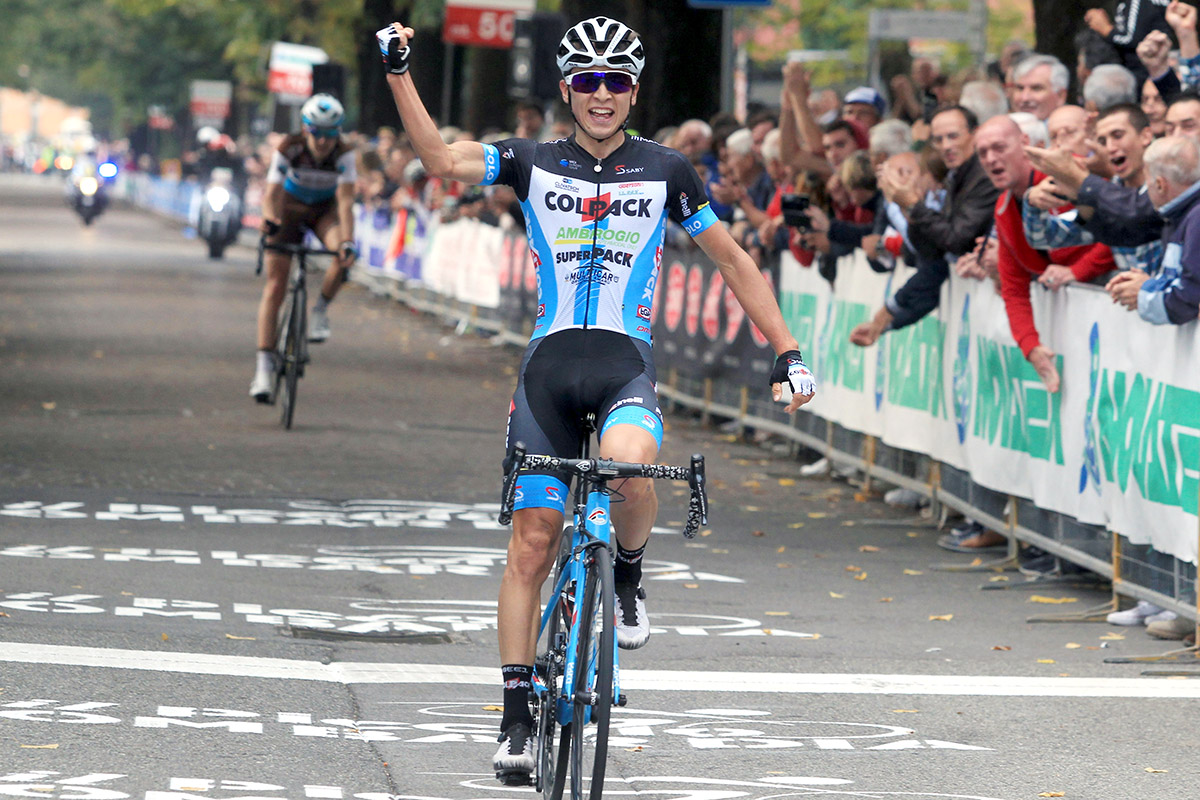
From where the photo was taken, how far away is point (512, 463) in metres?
5.89

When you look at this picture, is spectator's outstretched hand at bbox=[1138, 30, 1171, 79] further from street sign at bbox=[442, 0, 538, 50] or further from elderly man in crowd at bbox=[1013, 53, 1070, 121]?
street sign at bbox=[442, 0, 538, 50]

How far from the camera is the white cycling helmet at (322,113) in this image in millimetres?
14836

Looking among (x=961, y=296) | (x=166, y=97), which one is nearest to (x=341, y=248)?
(x=961, y=296)

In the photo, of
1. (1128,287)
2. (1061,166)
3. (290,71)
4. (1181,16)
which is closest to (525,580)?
(1128,287)

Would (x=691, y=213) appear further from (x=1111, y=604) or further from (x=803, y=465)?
(x=803, y=465)

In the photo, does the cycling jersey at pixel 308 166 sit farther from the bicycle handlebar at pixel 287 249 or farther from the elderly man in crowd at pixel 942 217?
the elderly man in crowd at pixel 942 217

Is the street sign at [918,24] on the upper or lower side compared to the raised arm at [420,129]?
upper

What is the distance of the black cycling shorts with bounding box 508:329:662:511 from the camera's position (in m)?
6.14

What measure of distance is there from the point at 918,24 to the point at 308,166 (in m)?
10.4

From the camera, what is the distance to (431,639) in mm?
8664

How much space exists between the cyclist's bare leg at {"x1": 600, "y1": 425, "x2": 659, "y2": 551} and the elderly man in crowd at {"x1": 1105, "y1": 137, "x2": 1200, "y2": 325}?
10.9 feet

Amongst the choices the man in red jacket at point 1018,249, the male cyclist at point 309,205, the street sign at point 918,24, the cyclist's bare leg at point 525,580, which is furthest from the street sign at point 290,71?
the cyclist's bare leg at point 525,580

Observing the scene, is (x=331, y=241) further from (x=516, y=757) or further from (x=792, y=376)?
(x=516, y=757)

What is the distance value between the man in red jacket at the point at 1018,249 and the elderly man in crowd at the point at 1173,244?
104 cm
